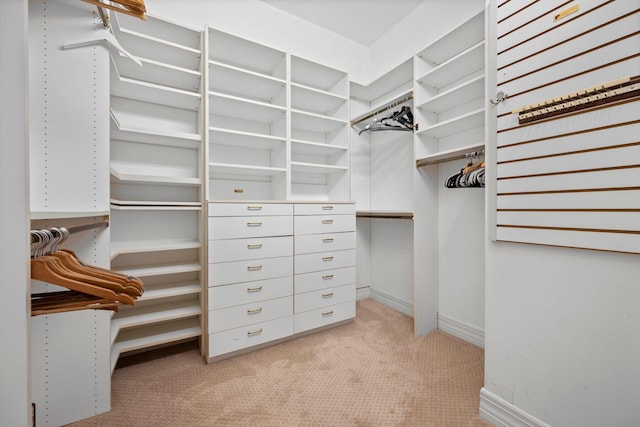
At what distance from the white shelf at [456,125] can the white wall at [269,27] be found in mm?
1207

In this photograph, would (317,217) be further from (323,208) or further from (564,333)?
(564,333)

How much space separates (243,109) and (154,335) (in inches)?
76.0

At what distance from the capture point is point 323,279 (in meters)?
2.44

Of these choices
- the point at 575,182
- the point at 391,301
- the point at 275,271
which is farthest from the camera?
the point at 391,301

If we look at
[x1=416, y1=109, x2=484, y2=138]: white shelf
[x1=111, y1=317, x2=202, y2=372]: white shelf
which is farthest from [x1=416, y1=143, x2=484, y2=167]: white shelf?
[x1=111, y1=317, x2=202, y2=372]: white shelf

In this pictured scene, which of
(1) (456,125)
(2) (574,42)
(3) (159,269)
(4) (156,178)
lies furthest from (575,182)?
(3) (159,269)

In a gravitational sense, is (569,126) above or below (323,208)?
above

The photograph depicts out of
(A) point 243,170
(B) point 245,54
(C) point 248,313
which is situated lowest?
(C) point 248,313

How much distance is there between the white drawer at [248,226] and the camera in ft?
6.51

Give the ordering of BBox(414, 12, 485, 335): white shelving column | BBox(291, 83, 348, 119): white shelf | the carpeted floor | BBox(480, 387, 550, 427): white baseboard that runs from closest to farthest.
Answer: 1. BBox(480, 387, 550, 427): white baseboard
2. the carpeted floor
3. BBox(414, 12, 485, 335): white shelving column
4. BBox(291, 83, 348, 119): white shelf

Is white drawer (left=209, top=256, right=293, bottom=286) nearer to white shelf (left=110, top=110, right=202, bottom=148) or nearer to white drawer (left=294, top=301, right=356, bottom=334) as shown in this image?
white drawer (left=294, top=301, right=356, bottom=334)

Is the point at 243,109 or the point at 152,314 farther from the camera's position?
the point at 243,109

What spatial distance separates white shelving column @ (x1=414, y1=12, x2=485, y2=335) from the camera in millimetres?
2127

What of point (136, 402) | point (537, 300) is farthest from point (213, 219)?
point (537, 300)
